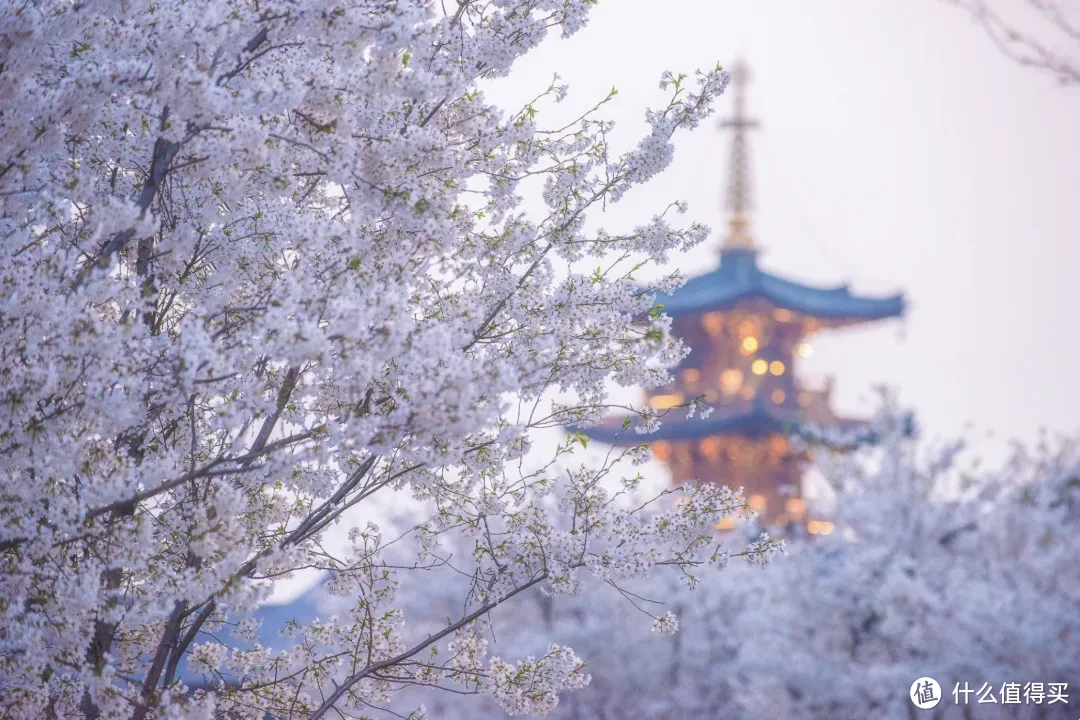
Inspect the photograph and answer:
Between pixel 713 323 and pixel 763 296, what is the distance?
110 inches

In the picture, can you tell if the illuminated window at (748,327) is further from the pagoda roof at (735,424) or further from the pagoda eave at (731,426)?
the pagoda eave at (731,426)

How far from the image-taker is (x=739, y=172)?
41750 millimetres

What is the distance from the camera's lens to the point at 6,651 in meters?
3.92

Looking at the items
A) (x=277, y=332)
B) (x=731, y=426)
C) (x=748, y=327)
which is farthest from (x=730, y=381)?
(x=277, y=332)

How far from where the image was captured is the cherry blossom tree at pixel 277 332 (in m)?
3.74

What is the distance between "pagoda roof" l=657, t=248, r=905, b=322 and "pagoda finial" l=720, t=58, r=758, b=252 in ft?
4.28

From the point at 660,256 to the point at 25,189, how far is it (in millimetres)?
2765

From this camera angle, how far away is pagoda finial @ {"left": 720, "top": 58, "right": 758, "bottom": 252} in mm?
39375

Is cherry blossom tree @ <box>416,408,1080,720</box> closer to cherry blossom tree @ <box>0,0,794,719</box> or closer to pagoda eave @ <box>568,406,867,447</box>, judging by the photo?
cherry blossom tree @ <box>0,0,794,719</box>

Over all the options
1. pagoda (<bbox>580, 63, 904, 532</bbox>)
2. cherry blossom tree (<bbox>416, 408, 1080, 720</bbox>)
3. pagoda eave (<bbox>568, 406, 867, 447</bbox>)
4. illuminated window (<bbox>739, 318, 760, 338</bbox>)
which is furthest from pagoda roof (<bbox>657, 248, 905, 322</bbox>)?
cherry blossom tree (<bbox>416, 408, 1080, 720</bbox>)

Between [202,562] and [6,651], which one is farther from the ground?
[202,562]

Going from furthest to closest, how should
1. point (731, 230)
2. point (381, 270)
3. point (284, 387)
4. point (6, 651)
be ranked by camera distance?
point (731, 230) → point (381, 270) → point (284, 387) → point (6, 651)

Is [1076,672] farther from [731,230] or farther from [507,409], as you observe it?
[731,230]

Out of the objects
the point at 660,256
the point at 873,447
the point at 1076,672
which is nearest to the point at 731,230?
the point at 873,447
